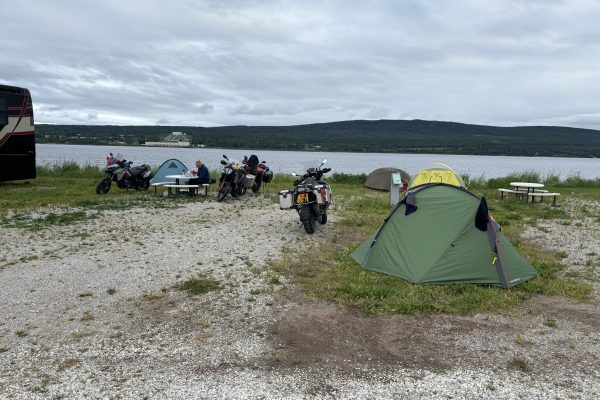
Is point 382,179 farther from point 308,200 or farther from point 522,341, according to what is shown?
point 522,341

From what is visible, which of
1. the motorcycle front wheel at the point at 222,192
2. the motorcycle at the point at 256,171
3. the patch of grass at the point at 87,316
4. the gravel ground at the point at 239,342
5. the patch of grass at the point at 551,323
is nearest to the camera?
the gravel ground at the point at 239,342

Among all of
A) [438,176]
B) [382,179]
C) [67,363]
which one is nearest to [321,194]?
[438,176]

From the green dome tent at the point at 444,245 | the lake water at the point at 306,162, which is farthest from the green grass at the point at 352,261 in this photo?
the lake water at the point at 306,162

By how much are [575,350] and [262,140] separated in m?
92.9

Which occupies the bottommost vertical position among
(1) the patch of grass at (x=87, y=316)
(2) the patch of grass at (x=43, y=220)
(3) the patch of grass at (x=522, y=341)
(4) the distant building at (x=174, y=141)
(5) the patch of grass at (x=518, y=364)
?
(1) the patch of grass at (x=87, y=316)

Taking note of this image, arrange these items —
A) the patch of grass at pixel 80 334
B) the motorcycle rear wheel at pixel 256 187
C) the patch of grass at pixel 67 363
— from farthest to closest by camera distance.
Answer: the motorcycle rear wheel at pixel 256 187, the patch of grass at pixel 80 334, the patch of grass at pixel 67 363

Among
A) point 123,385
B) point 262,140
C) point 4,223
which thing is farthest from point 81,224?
point 262,140

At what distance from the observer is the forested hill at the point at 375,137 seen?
3406 inches

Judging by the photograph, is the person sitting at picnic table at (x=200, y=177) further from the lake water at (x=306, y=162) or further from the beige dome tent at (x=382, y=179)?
the beige dome tent at (x=382, y=179)

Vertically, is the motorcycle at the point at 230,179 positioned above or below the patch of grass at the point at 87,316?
above

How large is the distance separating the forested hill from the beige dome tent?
6356cm

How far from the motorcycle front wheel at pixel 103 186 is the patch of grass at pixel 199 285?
34.7 feet

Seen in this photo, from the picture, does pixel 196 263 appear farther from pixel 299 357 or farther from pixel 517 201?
pixel 517 201

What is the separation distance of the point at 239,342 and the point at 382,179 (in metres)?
17.0
